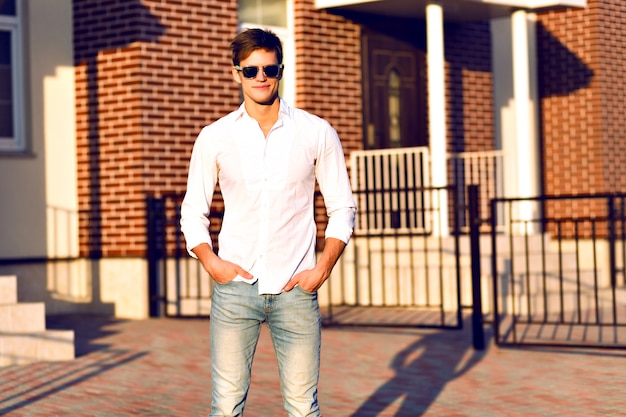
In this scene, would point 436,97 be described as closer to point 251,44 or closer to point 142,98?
point 142,98

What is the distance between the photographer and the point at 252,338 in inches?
187

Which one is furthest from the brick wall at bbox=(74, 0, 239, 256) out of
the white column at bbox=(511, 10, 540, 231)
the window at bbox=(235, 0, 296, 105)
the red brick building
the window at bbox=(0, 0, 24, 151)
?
the white column at bbox=(511, 10, 540, 231)

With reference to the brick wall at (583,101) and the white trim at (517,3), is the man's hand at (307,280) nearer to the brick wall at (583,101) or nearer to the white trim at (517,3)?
the white trim at (517,3)

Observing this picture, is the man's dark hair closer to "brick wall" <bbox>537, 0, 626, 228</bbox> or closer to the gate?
the gate

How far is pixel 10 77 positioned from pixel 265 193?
10.3 meters

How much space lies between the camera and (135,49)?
14.1 m

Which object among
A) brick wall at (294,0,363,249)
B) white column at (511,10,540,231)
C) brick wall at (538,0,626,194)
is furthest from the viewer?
brick wall at (538,0,626,194)

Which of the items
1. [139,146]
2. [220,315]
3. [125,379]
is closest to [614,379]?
[125,379]

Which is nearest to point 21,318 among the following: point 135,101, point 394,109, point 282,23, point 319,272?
point 135,101

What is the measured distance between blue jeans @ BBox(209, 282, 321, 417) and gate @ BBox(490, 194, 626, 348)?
19.1 ft

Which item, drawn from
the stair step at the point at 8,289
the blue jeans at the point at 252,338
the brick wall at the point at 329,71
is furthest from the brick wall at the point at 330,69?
the blue jeans at the point at 252,338

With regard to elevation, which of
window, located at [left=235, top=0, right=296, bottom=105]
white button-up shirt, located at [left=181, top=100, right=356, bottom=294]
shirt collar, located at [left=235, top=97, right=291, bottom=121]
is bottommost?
white button-up shirt, located at [left=181, top=100, right=356, bottom=294]

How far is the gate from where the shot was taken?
11.0 metres

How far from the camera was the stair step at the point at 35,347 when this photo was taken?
993 centimetres
